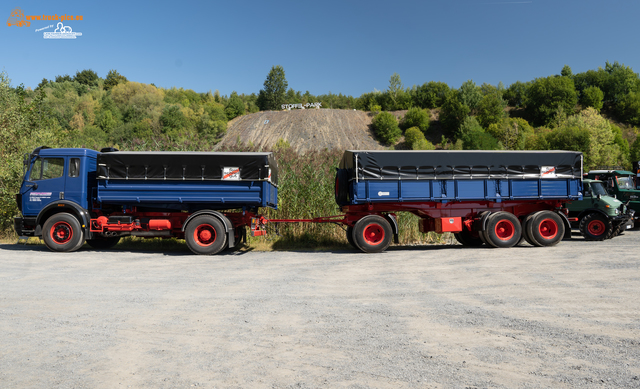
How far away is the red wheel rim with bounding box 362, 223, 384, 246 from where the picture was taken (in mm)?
12406

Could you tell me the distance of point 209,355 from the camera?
13.5ft

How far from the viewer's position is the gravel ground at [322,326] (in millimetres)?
3625

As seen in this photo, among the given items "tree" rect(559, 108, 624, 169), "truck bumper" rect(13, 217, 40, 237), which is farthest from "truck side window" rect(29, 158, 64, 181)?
"tree" rect(559, 108, 624, 169)

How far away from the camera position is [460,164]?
12.7 metres

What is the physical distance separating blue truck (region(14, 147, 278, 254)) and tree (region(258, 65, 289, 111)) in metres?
109

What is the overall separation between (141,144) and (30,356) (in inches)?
543

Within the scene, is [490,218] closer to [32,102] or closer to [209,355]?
[209,355]

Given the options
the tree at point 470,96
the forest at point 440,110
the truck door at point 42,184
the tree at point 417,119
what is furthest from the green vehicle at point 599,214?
the tree at point 470,96

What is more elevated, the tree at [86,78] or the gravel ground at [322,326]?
the tree at [86,78]

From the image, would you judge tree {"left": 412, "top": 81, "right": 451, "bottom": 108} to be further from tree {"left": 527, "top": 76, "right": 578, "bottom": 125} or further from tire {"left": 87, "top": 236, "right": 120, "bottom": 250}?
tire {"left": 87, "top": 236, "right": 120, "bottom": 250}

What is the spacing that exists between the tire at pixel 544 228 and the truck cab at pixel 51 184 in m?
13.4

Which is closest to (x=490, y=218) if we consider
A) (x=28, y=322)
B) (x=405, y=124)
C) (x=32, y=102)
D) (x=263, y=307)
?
(x=263, y=307)

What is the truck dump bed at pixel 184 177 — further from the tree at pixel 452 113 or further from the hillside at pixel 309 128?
the tree at pixel 452 113

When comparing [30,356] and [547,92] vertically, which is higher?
[547,92]
